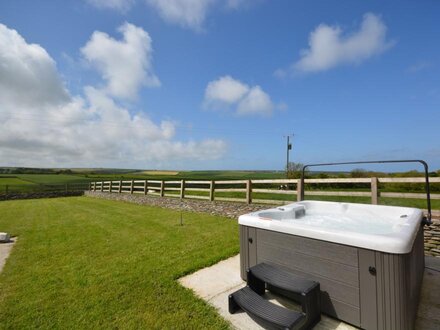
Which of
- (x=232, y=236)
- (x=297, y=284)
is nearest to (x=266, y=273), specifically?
(x=297, y=284)

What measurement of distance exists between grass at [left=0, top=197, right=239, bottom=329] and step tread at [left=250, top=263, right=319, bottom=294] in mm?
571

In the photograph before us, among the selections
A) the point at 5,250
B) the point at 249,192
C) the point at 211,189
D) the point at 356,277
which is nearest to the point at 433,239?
the point at 356,277

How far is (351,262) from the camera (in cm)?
196

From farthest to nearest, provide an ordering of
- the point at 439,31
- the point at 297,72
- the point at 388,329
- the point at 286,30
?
1. the point at 297,72
2. the point at 286,30
3. the point at 439,31
4. the point at 388,329

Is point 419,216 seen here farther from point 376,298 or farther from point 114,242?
point 114,242

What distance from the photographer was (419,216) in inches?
112

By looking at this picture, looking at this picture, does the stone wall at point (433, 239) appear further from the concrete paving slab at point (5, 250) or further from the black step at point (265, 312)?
the concrete paving slab at point (5, 250)

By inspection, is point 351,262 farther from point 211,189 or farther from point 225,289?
point 211,189

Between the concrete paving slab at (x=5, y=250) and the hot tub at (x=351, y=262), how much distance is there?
393 centimetres

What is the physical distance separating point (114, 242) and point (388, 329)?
15.1ft

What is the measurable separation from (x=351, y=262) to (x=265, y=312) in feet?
2.80

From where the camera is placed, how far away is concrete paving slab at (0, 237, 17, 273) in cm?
373

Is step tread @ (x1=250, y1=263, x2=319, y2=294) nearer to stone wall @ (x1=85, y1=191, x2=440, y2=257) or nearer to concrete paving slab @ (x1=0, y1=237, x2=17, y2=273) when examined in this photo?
stone wall @ (x1=85, y1=191, x2=440, y2=257)

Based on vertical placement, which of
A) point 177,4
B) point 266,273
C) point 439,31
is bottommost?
point 266,273
